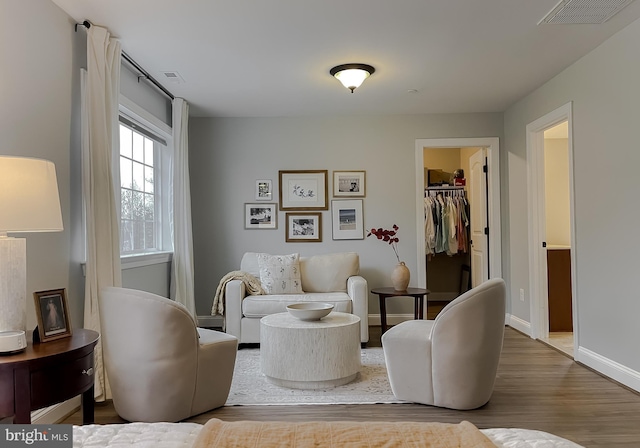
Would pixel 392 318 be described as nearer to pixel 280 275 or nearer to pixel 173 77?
pixel 280 275

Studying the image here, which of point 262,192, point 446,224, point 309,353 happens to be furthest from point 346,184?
point 309,353

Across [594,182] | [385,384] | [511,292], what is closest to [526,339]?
[511,292]

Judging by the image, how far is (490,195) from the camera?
5.70 m

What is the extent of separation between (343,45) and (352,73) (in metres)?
0.42

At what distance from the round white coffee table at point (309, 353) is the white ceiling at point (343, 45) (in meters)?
2.07

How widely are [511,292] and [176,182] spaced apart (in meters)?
3.93

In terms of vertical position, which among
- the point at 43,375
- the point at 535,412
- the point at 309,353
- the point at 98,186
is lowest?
the point at 535,412

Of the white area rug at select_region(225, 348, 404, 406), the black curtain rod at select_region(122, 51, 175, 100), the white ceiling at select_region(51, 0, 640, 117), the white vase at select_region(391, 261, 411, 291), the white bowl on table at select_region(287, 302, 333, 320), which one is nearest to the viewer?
the white ceiling at select_region(51, 0, 640, 117)

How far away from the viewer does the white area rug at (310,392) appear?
310cm

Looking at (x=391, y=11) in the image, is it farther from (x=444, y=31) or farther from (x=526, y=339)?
(x=526, y=339)

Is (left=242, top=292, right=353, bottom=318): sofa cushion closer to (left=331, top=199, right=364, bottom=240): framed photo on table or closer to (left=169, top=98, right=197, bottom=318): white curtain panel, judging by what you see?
(left=169, top=98, right=197, bottom=318): white curtain panel

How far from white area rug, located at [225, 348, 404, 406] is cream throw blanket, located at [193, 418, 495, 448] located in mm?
1947

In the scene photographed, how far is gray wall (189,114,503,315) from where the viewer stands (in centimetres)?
570

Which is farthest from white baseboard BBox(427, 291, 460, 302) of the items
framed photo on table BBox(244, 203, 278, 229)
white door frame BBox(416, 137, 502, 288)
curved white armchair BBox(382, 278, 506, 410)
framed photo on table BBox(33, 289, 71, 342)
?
framed photo on table BBox(33, 289, 71, 342)
